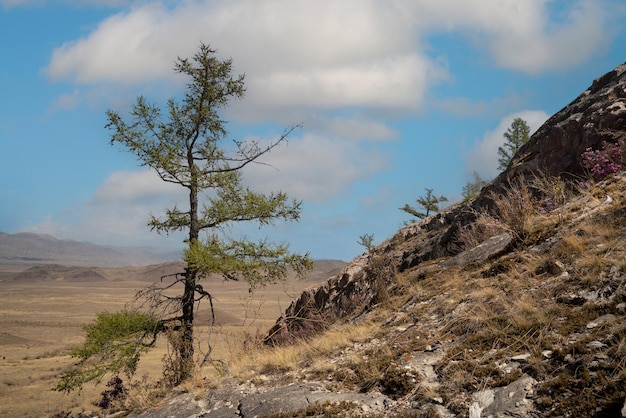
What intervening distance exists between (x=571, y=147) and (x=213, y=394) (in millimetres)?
10171

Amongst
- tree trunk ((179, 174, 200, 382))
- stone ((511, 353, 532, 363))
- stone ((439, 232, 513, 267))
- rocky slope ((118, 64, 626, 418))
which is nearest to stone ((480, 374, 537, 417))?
rocky slope ((118, 64, 626, 418))

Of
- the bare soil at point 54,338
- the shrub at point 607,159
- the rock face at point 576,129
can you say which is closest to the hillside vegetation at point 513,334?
the shrub at point 607,159

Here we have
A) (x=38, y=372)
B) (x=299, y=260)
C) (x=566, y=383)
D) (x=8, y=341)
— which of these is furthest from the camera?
(x=8, y=341)

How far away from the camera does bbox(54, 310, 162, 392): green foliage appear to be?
11742 mm

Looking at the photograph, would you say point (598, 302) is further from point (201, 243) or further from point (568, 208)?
point (201, 243)

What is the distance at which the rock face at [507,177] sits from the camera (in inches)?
457

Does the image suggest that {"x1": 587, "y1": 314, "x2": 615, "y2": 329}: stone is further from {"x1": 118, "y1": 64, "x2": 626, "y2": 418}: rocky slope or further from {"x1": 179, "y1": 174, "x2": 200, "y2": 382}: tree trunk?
{"x1": 179, "y1": 174, "x2": 200, "y2": 382}: tree trunk

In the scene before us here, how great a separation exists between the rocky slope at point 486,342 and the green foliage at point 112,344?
14.4 ft

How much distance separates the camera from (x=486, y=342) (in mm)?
5574

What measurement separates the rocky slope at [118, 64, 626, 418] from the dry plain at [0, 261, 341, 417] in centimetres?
179

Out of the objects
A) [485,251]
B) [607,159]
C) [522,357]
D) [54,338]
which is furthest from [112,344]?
[54,338]

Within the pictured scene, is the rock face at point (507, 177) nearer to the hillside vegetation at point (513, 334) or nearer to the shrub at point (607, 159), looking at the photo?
the shrub at point (607, 159)

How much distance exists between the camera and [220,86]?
1362 centimetres

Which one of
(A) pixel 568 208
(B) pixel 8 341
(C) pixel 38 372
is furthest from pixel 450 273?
(B) pixel 8 341
